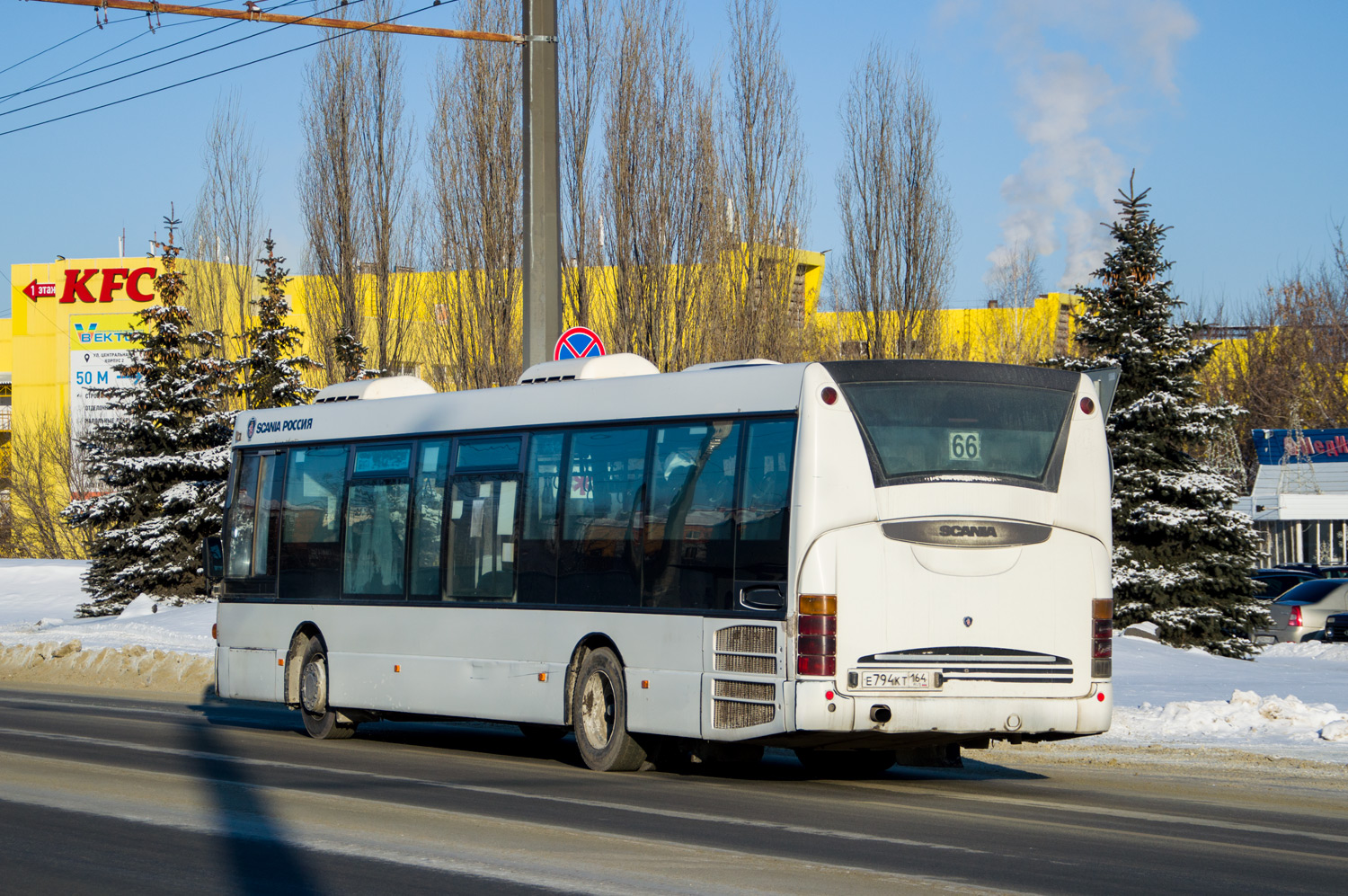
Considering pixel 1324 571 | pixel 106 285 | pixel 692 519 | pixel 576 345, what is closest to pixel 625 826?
pixel 692 519

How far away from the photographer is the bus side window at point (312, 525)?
599 inches

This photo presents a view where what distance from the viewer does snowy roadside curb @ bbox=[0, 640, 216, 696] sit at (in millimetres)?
23750

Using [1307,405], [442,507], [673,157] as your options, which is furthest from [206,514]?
[1307,405]

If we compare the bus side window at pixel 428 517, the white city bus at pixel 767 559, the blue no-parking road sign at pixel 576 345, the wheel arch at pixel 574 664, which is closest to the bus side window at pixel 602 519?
the white city bus at pixel 767 559

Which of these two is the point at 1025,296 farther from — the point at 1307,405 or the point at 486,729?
the point at 486,729

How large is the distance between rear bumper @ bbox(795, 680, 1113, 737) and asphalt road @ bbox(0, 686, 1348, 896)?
0.46 meters

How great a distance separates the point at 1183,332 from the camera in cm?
2739

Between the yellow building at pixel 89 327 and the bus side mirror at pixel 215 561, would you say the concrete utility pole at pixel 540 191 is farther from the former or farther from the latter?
the yellow building at pixel 89 327

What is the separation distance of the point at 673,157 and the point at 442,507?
762 inches

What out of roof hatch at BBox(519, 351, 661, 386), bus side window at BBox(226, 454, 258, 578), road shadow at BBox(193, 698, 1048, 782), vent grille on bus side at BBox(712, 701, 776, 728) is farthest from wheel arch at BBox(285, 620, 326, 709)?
vent grille on bus side at BBox(712, 701, 776, 728)

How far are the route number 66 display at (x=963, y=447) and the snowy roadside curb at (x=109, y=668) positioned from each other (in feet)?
49.5

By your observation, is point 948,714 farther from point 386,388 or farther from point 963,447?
point 386,388

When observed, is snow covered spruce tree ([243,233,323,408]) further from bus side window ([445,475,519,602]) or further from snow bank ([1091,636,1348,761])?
bus side window ([445,475,519,602])

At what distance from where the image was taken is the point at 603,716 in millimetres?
12102
